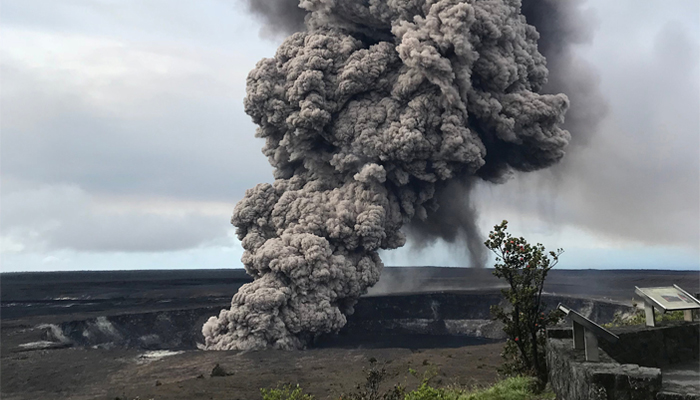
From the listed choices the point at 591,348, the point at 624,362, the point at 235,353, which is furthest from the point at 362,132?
the point at 591,348

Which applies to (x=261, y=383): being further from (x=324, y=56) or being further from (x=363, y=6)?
(x=363, y=6)

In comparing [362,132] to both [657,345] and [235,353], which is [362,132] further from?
[657,345]

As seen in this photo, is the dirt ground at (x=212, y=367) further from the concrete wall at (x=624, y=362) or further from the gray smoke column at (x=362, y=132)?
the concrete wall at (x=624, y=362)

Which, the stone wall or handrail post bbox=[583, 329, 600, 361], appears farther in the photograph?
the stone wall

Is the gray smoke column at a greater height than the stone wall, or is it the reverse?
the gray smoke column

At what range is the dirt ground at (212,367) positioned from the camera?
48.8 feet

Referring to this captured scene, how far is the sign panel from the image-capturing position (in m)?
8.34

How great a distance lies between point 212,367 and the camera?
60.2 feet

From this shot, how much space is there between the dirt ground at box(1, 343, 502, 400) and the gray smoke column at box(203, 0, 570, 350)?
3.43m

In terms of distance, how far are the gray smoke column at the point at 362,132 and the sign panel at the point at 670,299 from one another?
51.4 ft

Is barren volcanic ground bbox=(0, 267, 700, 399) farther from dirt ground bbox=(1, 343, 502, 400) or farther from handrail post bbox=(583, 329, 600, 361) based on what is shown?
handrail post bbox=(583, 329, 600, 361)

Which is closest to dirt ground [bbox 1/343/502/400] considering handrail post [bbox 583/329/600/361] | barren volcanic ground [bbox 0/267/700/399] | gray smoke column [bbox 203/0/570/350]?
barren volcanic ground [bbox 0/267/700/399]

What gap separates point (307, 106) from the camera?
2612 centimetres

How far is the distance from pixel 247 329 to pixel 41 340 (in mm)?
9130
